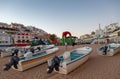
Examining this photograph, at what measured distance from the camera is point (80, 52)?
→ 1163cm

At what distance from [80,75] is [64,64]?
119 cm

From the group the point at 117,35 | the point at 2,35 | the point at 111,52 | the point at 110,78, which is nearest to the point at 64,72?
the point at 110,78

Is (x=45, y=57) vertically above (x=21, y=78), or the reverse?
(x=45, y=57)

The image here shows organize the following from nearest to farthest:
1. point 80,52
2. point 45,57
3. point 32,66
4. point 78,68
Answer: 1. point 78,68
2. point 32,66
3. point 45,57
4. point 80,52

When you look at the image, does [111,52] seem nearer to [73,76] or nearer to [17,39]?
[73,76]

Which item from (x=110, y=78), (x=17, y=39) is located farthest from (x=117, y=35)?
(x=110, y=78)

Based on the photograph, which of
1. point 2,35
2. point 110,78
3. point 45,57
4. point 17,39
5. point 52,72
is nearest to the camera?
point 110,78

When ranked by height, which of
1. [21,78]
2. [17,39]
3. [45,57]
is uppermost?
[17,39]

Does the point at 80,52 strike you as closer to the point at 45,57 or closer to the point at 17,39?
the point at 45,57

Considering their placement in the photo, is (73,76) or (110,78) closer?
(110,78)

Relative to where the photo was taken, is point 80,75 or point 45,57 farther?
point 45,57

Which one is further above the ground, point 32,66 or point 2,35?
point 2,35

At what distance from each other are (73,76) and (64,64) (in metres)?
0.90

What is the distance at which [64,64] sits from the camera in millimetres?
6676
